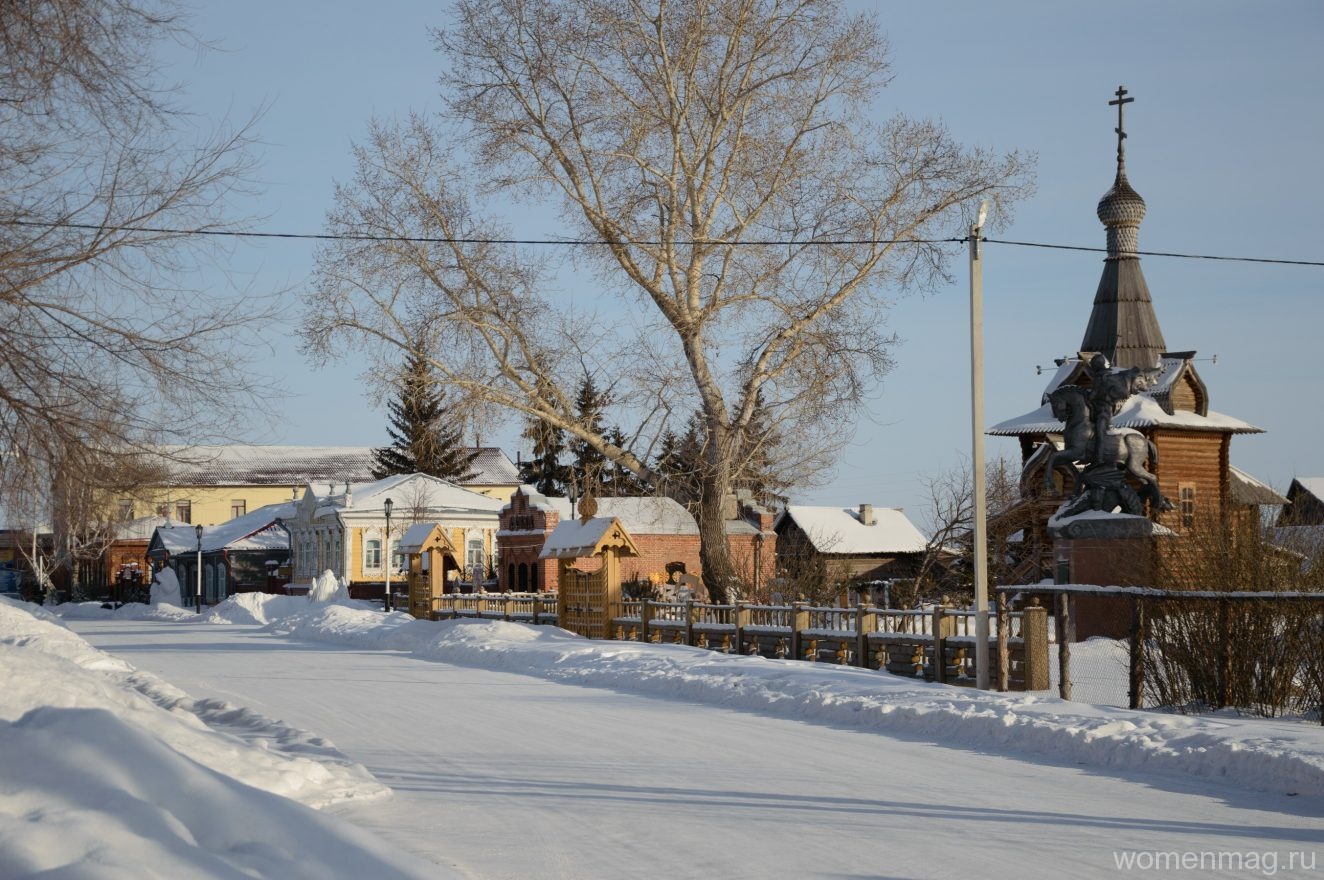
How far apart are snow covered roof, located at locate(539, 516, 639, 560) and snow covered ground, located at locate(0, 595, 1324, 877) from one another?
35.0 ft

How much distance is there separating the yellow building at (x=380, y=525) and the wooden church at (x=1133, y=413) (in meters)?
27.8

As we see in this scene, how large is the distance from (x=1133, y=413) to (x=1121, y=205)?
7.44m

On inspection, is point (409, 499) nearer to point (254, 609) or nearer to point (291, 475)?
point (254, 609)

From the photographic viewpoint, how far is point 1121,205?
46.2m

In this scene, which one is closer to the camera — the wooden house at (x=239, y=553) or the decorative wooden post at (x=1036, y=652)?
the decorative wooden post at (x=1036, y=652)

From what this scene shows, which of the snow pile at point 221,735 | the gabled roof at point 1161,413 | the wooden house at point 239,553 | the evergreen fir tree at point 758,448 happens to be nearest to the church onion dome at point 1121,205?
the gabled roof at point 1161,413

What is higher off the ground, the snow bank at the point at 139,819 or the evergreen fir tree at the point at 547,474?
the evergreen fir tree at the point at 547,474

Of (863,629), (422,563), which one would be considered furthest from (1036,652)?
(422,563)

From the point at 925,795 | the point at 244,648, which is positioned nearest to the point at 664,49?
the point at 244,648

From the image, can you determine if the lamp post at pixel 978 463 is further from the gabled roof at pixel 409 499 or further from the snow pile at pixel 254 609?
the gabled roof at pixel 409 499

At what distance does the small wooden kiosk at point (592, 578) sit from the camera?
102 feet

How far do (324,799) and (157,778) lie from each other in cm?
243

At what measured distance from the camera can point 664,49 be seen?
30.4 metres

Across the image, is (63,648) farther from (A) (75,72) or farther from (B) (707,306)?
(B) (707,306)
